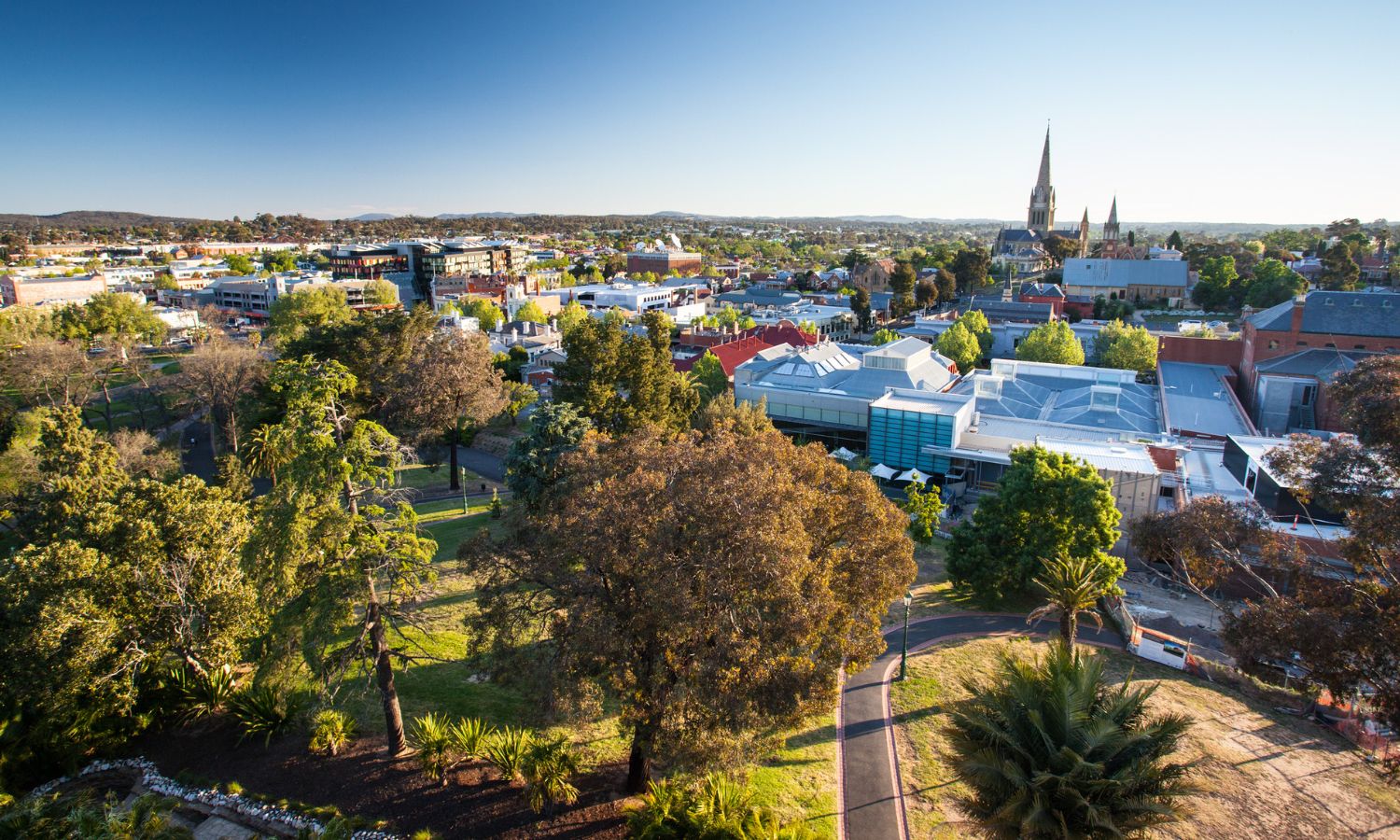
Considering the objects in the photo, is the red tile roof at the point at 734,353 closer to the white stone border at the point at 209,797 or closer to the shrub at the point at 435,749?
the shrub at the point at 435,749

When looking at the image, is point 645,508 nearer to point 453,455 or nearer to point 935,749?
point 935,749

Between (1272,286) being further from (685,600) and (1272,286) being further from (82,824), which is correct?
(82,824)

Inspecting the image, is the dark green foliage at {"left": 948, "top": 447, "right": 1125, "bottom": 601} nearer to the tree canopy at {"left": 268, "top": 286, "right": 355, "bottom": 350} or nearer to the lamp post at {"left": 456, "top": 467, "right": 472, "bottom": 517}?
the lamp post at {"left": 456, "top": 467, "right": 472, "bottom": 517}

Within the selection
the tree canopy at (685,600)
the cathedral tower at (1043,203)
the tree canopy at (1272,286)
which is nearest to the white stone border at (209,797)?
the tree canopy at (685,600)

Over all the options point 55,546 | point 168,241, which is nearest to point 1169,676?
point 55,546

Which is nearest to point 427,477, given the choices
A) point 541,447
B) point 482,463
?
point 482,463
